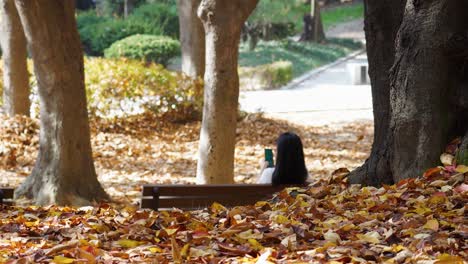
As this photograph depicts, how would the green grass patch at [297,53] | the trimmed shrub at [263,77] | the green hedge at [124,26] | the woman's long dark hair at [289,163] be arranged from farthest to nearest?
the green hedge at [124,26] < the green grass patch at [297,53] < the trimmed shrub at [263,77] < the woman's long dark hair at [289,163]

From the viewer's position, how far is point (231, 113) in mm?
10625

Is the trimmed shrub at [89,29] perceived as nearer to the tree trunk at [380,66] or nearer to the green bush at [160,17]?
the green bush at [160,17]

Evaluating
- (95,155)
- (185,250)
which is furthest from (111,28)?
(185,250)

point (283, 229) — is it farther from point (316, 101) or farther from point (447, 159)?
point (316, 101)

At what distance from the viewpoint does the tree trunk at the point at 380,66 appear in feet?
22.7

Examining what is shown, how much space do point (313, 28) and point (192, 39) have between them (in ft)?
97.2

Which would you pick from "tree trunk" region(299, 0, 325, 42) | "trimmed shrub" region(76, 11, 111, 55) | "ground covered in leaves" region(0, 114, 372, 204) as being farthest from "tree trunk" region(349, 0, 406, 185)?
"tree trunk" region(299, 0, 325, 42)

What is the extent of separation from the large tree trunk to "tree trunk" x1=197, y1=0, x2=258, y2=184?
1.35 meters

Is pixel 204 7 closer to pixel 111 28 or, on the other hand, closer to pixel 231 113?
pixel 231 113

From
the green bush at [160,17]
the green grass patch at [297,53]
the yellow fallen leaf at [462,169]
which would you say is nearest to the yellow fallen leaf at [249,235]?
the yellow fallen leaf at [462,169]

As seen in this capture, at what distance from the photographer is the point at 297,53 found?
40969 mm

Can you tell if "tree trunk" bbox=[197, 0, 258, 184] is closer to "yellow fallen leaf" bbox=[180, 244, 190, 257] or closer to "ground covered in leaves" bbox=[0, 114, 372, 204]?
"ground covered in leaves" bbox=[0, 114, 372, 204]

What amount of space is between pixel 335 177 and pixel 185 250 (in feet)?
8.79

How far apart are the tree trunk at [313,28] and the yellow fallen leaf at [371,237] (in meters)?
42.5
